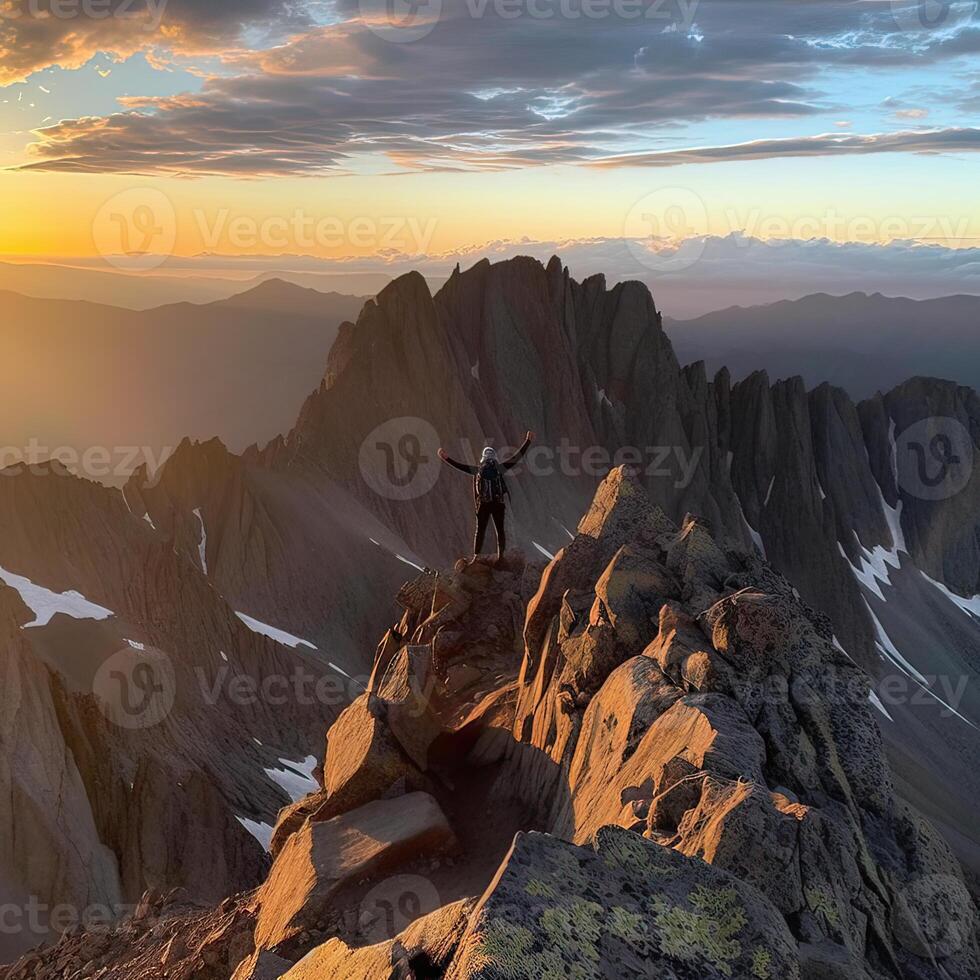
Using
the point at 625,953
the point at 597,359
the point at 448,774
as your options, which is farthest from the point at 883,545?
the point at 625,953

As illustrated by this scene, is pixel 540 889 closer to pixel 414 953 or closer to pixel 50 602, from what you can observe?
pixel 414 953

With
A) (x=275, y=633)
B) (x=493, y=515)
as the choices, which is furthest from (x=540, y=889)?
(x=275, y=633)

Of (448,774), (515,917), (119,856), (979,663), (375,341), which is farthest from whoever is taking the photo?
(979,663)

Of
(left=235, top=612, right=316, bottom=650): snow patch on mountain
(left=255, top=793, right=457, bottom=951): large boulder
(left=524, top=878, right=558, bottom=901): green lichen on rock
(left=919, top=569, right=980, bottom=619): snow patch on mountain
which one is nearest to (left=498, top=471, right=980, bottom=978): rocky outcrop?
(left=524, top=878, right=558, bottom=901): green lichen on rock

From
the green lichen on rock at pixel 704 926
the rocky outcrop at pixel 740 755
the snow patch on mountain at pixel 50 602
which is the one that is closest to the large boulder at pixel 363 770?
the rocky outcrop at pixel 740 755

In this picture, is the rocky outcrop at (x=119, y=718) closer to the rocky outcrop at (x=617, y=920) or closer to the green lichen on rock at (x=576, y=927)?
the rocky outcrop at (x=617, y=920)

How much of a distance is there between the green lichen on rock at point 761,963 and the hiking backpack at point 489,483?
15607mm

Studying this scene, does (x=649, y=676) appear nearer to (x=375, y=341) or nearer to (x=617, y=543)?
(x=617, y=543)

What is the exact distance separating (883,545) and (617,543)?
102179mm

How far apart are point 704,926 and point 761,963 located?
49cm

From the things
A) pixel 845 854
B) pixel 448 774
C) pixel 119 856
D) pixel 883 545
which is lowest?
pixel 883 545

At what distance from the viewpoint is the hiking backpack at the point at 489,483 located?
22453 millimetres

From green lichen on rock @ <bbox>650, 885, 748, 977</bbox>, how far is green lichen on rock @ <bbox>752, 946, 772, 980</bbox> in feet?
0.42

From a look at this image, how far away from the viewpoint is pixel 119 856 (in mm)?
32844
